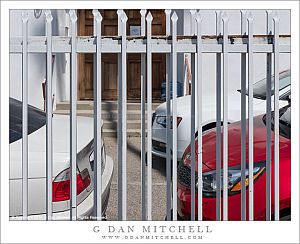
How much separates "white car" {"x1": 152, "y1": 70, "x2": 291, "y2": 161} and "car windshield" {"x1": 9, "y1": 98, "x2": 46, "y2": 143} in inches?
46.0

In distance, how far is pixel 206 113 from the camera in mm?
5918

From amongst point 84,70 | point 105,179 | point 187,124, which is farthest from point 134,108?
point 105,179

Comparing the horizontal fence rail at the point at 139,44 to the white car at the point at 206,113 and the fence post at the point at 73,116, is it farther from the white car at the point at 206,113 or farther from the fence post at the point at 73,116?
the white car at the point at 206,113

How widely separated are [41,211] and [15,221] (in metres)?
0.27

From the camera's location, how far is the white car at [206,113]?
5324mm

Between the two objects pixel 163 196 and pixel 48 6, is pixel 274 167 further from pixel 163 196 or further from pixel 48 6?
pixel 163 196

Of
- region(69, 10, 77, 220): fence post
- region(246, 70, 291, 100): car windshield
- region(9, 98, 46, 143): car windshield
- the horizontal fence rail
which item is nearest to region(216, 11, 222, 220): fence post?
the horizontal fence rail

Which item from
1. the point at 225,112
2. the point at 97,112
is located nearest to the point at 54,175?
the point at 97,112

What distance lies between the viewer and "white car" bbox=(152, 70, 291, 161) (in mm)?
5324

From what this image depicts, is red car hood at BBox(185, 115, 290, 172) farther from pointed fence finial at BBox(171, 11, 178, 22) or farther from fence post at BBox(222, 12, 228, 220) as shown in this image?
pointed fence finial at BBox(171, 11, 178, 22)

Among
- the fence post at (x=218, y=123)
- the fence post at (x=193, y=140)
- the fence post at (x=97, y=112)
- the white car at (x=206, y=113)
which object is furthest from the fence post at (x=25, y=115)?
the white car at (x=206, y=113)

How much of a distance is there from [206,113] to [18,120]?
7.89 feet

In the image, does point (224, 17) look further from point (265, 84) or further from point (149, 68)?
point (265, 84)

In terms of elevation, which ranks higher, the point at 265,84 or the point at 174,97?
the point at 265,84
